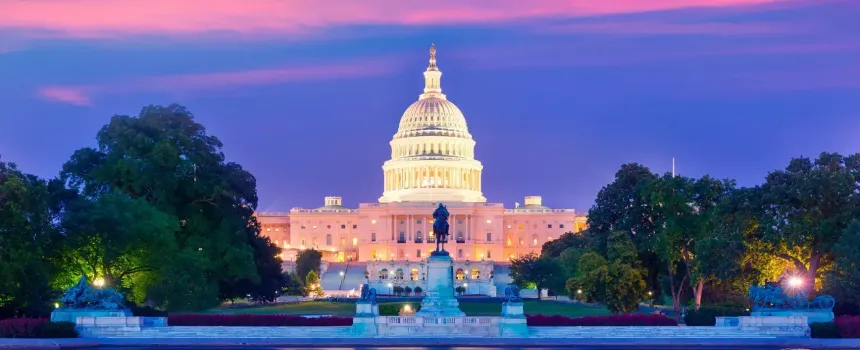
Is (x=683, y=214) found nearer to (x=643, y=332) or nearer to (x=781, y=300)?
(x=781, y=300)

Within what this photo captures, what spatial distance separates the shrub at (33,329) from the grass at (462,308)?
96.3 ft

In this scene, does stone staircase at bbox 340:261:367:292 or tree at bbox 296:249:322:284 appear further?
stone staircase at bbox 340:261:367:292

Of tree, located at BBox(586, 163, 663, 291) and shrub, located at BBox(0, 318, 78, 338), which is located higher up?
tree, located at BBox(586, 163, 663, 291)

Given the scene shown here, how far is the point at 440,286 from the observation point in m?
61.2

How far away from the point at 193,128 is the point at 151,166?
5.15m

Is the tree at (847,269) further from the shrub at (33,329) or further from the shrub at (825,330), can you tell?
the shrub at (33,329)

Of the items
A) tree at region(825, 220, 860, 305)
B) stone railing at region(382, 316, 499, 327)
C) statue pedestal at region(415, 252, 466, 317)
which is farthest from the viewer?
statue pedestal at region(415, 252, 466, 317)

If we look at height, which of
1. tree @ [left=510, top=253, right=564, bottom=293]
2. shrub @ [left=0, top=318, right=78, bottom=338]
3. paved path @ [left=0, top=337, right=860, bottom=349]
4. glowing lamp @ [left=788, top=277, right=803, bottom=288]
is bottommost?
paved path @ [left=0, top=337, right=860, bottom=349]

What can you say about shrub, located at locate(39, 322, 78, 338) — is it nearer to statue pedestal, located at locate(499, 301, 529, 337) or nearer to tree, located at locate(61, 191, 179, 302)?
tree, located at locate(61, 191, 179, 302)

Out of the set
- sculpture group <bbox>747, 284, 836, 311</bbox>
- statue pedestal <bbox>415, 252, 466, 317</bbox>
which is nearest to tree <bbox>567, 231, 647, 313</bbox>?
statue pedestal <bbox>415, 252, 466, 317</bbox>

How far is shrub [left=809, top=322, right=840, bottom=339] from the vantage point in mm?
50250

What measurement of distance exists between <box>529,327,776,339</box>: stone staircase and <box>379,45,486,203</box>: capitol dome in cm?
Result: 13837

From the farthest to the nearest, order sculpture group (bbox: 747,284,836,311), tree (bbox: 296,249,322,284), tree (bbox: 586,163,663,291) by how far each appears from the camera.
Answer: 1. tree (bbox: 296,249,322,284)
2. tree (bbox: 586,163,663,291)
3. sculpture group (bbox: 747,284,836,311)

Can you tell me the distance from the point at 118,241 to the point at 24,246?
257 inches
